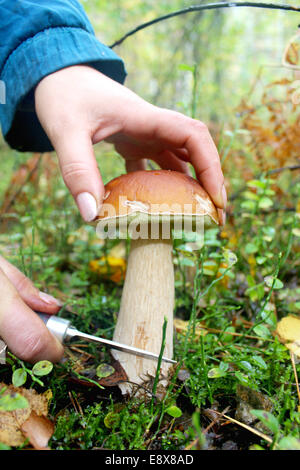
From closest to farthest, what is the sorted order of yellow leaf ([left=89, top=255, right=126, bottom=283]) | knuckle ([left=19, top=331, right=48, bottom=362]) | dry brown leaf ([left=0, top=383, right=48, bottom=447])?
1. dry brown leaf ([left=0, top=383, right=48, bottom=447])
2. knuckle ([left=19, top=331, right=48, bottom=362])
3. yellow leaf ([left=89, top=255, right=126, bottom=283])

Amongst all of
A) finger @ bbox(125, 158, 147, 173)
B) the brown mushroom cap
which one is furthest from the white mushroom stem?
finger @ bbox(125, 158, 147, 173)

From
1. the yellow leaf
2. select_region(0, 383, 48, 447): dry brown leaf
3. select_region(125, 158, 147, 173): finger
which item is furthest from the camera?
the yellow leaf

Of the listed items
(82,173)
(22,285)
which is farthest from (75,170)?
(22,285)

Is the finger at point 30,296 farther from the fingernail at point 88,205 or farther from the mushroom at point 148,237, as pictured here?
the fingernail at point 88,205

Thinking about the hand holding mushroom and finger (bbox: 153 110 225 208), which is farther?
finger (bbox: 153 110 225 208)

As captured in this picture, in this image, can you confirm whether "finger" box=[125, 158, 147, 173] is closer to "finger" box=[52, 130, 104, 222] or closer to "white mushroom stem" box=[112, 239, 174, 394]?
"white mushroom stem" box=[112, 239, 174, 394]
